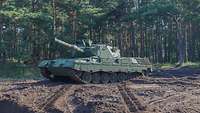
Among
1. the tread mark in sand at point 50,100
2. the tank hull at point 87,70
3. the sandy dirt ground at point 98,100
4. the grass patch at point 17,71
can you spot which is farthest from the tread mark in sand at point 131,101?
the grass patch at point 17,71

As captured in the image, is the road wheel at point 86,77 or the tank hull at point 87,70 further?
the road wheel at point 86,77

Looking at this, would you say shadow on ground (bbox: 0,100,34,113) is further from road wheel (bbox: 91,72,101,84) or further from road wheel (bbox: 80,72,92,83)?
road wheel (bbox: 91,72,101,84)

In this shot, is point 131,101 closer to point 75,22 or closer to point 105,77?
point 105,77

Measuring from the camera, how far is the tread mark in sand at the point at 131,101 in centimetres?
1433

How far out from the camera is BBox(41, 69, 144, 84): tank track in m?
24.1

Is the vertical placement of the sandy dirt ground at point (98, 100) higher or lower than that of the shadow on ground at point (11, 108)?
higher

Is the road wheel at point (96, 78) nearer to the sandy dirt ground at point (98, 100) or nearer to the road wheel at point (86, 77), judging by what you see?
the road wheel at point (86, 77)

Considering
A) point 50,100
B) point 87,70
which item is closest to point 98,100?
point 50,100

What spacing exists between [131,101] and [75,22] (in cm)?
3056

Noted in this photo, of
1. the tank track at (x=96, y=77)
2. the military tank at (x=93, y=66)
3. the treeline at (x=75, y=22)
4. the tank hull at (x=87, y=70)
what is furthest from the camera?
the treeline at (x=75, y=22)

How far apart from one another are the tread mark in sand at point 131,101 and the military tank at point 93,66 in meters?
4.30

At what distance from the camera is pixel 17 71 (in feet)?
128

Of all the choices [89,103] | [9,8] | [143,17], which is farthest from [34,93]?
[143,17]

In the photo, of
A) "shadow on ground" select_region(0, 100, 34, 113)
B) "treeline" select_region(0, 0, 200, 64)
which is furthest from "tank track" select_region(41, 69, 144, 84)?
"treeline" select_region(0, 0, 200, 64)
